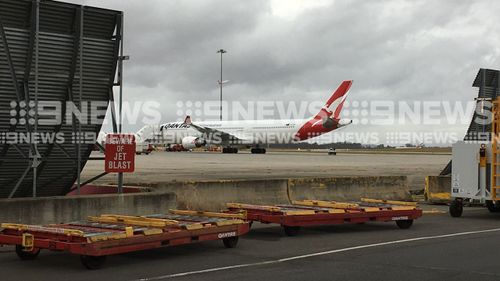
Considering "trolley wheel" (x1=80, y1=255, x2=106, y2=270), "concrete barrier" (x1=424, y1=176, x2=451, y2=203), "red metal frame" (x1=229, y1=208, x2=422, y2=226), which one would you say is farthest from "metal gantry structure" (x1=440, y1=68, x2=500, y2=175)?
"trolley wheel" (x1=80, y1=255, x2=106, y2=270)

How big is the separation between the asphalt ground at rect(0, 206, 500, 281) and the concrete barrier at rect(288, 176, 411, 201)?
5.10 m

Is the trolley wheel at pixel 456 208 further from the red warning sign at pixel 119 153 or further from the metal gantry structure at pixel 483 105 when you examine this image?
the red warning sign at pixel 119 153

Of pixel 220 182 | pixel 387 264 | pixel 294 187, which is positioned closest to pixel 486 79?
pixel 294 187

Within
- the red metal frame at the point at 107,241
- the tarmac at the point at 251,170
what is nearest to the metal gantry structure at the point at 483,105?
the tarmac at the point at 251,170

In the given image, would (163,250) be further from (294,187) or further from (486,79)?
(486,79)

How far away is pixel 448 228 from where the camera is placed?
14.4 metres

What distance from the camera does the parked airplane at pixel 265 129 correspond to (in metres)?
63.5

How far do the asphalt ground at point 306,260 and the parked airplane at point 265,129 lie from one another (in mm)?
50272

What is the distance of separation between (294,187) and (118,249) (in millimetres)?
9940

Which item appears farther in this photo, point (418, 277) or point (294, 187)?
point (294, 187)

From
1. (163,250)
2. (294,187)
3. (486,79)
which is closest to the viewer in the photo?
(163,250)

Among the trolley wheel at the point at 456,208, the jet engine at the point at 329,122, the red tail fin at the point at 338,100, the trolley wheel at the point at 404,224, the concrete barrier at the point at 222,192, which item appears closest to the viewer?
the trolley wheel at the point at 404,224

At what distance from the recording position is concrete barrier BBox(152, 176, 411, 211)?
16.2 m

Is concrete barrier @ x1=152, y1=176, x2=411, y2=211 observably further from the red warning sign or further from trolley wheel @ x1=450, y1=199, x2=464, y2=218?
trolley wheel @ x1=450, y1=199, x2=464, y2=218
